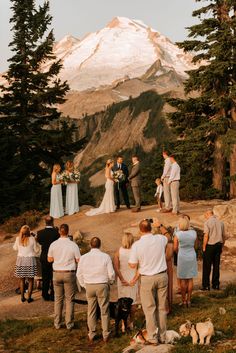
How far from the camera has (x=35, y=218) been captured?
22234 mm

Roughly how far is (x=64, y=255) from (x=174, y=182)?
31.2ft

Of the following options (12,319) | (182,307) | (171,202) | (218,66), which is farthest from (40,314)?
(218,66)

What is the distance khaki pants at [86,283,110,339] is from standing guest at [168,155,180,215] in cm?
980

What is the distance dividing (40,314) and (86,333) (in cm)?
262

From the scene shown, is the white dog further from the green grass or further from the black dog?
the black dog

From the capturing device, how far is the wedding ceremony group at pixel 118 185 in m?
18.5

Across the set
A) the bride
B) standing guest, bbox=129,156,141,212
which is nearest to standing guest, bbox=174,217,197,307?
standing guest, bbox=129,156,141,212

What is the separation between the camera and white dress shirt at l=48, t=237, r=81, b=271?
918cm

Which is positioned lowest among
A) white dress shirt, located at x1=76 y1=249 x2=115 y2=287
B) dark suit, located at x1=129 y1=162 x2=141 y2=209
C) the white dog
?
the white dog

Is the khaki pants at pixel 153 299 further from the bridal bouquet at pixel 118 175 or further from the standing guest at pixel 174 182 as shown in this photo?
the bridal bouquet at pixel 118 175

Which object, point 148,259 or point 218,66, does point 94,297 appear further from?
point 218,66

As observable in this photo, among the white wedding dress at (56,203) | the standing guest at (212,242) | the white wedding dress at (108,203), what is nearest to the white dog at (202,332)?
the standing guest at (212,242)

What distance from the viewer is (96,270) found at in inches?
327

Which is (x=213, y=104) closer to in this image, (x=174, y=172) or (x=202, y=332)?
(x=174, y=172)
